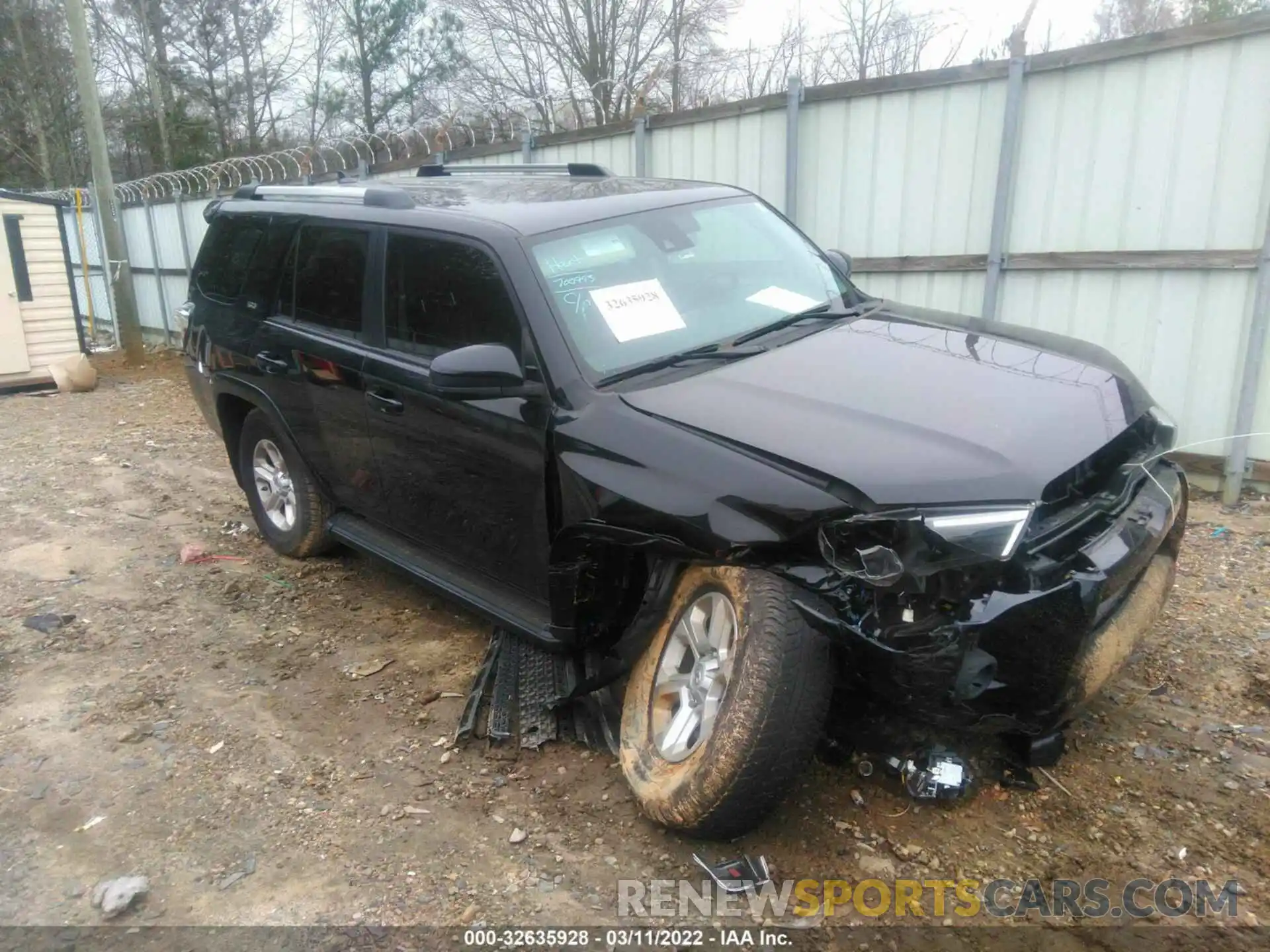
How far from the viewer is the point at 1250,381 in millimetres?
5230

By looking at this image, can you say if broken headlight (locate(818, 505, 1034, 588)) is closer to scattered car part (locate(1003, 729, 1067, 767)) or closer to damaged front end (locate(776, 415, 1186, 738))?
damaged front end (locate(776, 415, 1186, 738))

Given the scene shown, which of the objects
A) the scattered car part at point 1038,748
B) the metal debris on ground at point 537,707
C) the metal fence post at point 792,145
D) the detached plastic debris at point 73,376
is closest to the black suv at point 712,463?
the metal debris on ground at point 537,707

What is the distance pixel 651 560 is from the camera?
9.90 ft

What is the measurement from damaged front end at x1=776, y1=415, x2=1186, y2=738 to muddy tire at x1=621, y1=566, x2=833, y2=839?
0.08m

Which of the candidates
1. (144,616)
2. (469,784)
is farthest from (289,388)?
(469,784)

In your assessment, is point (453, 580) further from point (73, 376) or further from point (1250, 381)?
point (73, 376)

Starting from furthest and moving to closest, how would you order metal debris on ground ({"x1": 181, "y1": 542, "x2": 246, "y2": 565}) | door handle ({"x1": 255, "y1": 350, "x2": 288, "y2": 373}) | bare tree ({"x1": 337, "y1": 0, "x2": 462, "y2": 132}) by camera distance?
bare tree ({"x1": 337, "y1": 0, "x2": 462, "y2": 132}), metal debris on ground ({"x1": 181, "y1": 542, "x2": 246, "y2": 565}), door handle ({"x1": 255, "y1": 350, "x2": 288, "y2": 373})

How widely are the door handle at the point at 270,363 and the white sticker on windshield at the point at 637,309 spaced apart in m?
1.98

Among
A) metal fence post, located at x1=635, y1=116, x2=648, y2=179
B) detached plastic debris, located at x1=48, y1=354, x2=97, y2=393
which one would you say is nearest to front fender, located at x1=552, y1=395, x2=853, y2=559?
metal fence post, located at x1=635, y1=116, x2=648, y2=179

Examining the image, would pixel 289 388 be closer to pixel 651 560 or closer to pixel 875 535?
pixel 651 560

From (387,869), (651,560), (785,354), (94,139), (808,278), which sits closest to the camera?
(387,869)

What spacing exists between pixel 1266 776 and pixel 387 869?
280cm

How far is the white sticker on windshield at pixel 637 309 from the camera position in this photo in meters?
3.30

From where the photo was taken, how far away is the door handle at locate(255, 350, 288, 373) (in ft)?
14.9
